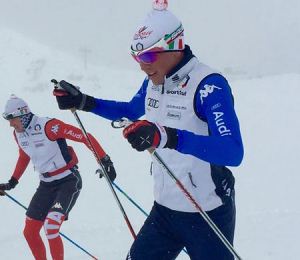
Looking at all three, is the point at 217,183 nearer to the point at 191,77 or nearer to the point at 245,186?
the point at 191,77

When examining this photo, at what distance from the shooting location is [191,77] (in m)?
3.06

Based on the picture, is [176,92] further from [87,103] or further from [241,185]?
[241,185]

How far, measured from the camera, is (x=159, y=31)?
299 centimetres

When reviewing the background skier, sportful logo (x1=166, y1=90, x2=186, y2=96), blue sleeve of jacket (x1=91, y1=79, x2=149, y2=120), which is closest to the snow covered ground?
the background skier

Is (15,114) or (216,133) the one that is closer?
(216,133)

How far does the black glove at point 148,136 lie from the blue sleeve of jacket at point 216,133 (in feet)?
0.21

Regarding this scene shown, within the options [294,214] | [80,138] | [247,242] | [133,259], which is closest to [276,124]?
[294,214]

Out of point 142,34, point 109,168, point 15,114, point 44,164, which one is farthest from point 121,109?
point 15,114

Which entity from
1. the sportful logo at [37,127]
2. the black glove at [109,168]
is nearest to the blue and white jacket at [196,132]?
the black glove at [109,168]

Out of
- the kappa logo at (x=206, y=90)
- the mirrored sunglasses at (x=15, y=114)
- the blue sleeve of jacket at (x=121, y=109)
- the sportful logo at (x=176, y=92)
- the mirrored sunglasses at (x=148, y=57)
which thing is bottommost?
the mirrored sunglasses at (x=15, y=114)

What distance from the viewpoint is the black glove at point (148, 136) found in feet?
8.82

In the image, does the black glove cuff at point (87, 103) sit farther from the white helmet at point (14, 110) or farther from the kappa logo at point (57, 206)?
the white helmet at point (14, 110)

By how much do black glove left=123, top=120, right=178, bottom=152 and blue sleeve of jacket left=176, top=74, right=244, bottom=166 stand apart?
0.06 m

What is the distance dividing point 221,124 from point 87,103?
159 cm
